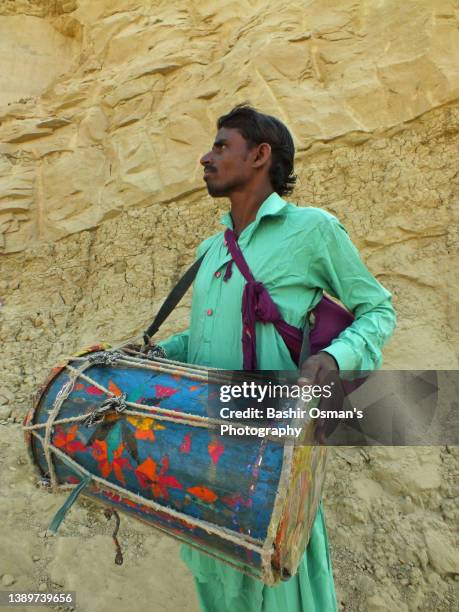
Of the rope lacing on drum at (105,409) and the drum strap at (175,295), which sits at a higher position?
the drum strap at (175,295)

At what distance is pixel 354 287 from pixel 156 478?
676 mm

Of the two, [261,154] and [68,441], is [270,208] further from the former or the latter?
[68,441]

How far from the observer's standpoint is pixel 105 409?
108 centimetres

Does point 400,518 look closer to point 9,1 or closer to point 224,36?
point 224,36

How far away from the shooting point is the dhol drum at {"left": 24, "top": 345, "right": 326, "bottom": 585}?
88cm

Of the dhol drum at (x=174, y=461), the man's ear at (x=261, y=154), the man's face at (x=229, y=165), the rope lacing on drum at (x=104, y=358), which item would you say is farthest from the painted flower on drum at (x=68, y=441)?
the man's ear at (x=261, y=154)

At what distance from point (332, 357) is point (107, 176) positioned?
3.48 m

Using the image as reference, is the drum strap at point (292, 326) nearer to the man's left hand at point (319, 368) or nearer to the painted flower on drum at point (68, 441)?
the man's left hand at point (319, 368)

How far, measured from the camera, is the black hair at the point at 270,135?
1.35m

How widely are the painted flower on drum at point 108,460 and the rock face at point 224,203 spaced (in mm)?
1438

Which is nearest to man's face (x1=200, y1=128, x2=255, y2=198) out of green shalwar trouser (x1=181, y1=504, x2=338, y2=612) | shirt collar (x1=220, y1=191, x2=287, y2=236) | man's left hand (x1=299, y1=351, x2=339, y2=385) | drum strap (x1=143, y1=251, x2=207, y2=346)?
shirt collar (x1=220, y1=191, x2=287, y2=236)

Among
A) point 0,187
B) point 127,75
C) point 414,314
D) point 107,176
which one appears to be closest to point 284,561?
point 414,314

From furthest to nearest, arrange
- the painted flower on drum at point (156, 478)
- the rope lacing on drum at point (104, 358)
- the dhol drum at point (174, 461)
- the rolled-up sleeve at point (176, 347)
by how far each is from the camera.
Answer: the rolled-up sleeve at point (176, 347) < the rope lacing on drum at point (104, 358) < the painted flower on drum at point (156, 478) < the dhol drum at point (174, 461)

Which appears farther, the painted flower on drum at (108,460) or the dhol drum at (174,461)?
the painted flower on drum at (108,460)
